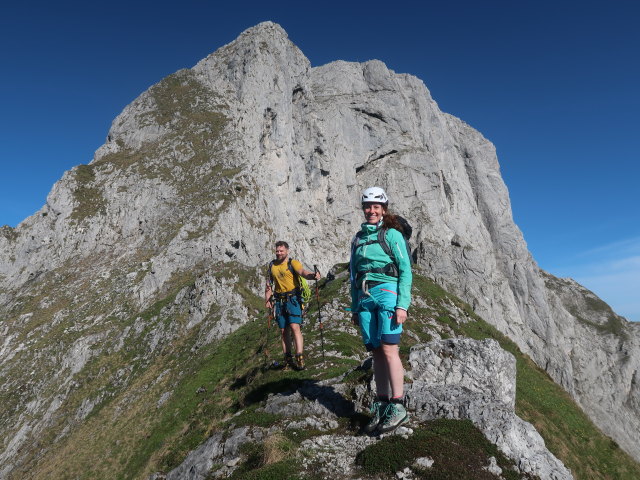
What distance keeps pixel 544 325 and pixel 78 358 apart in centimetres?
11007

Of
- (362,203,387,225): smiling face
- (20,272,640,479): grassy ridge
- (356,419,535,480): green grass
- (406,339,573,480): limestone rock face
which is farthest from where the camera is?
(20,272,640,479): grassy ridge

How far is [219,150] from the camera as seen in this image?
196 feet

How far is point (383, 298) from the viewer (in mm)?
6742

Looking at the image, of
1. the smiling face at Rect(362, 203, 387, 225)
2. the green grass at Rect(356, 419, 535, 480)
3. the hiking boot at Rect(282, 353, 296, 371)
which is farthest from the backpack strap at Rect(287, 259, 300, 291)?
the green grass at Rect(356, 419, 535, 480)

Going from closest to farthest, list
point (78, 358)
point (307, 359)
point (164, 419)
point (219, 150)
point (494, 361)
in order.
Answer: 1. point (494, 361)
2. point (307, 359)
3. point (164, 419)
4. point (78, 358)
5. point (219, 150)

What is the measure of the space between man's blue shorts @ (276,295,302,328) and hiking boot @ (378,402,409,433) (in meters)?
5.11

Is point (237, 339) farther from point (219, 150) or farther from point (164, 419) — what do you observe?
point (219, 150)

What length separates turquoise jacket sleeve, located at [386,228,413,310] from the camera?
670 centimetres

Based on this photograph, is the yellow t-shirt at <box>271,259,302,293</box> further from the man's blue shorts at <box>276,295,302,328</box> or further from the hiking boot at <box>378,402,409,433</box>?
the hiking boot at <box>378,402,409,433</box>

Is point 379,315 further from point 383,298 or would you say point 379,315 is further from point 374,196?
point 374,196

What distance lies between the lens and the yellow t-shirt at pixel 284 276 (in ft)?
37.6

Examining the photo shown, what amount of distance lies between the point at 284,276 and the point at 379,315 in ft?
17.2

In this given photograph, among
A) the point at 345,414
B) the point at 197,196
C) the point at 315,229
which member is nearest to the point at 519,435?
the point at 345,414

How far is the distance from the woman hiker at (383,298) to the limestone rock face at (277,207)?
26281mm
